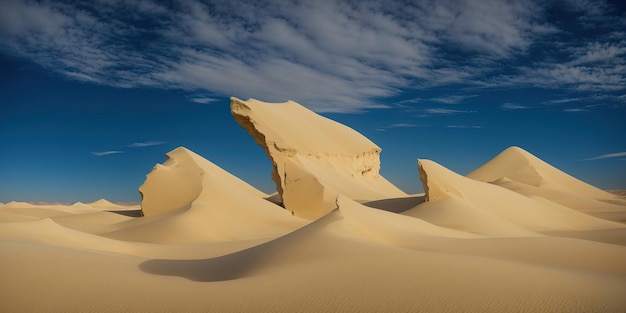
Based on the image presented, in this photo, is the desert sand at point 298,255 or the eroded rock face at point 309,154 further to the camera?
the eroded rock face at point 309,154

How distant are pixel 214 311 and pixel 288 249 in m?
3.92

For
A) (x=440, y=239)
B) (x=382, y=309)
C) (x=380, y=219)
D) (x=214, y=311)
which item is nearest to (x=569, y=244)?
(x=440, y=239)

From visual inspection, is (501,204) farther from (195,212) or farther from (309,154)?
(195,212)

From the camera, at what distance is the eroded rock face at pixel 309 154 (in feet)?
86.0

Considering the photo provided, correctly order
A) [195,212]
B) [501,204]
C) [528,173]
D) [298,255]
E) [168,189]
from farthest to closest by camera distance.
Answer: [528,173]
[501,204]
[168,189]
[195,212]
[298,255]

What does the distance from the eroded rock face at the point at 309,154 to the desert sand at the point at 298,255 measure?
13cm

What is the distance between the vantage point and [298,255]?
9359 millimetres

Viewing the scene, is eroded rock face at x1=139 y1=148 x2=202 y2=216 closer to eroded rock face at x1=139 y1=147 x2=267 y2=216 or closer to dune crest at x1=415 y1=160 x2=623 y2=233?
eroded rock face at x1=139 y1=147 x2=267 y2=216

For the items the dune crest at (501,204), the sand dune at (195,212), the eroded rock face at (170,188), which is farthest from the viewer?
the dune crest at (501,204)

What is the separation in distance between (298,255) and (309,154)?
72.6 ft

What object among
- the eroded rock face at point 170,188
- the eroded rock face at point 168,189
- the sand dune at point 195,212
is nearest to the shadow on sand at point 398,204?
the sand dune at point 195,212

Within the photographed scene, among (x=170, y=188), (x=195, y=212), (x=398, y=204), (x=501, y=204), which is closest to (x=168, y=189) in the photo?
(x=170, y=188)

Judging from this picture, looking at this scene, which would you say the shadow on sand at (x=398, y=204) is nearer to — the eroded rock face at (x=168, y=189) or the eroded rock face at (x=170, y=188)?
the eroded rock face at (x=170, y=188)

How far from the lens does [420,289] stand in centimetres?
654
